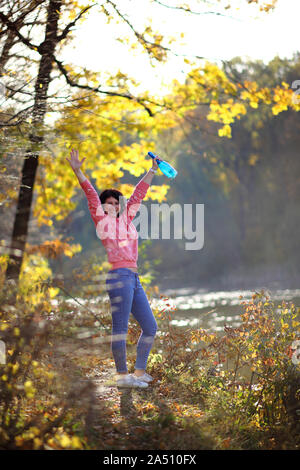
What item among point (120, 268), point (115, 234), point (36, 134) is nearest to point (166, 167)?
point (115, 234)

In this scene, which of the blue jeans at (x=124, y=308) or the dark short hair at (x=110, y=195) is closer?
the blue jeans at (x=124, y=308)

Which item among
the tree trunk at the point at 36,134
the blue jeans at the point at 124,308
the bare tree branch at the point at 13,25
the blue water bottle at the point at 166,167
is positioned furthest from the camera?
the blue water bottle at the point at 166,167

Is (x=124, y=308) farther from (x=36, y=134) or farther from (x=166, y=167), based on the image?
(x=36, y=134)

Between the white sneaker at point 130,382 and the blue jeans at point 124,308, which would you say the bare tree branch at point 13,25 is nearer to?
the blue jeans at point 124,308

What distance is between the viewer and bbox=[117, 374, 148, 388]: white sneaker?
190 inches

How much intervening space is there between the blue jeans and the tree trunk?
94 cm

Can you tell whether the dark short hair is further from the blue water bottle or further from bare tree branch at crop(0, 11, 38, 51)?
bare tree branch at crop(0, 11, 38, 51)

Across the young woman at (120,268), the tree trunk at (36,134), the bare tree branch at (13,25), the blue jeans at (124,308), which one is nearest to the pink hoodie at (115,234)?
the young woman at (120,268)

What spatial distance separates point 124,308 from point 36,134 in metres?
1.94

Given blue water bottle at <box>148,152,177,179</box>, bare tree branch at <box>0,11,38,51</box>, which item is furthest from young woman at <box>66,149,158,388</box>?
bare tree branch at <box>0,11,38,51</box>

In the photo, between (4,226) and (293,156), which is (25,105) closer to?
(4,226)

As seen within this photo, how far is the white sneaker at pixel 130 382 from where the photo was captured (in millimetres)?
4816

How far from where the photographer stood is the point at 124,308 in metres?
4.63
